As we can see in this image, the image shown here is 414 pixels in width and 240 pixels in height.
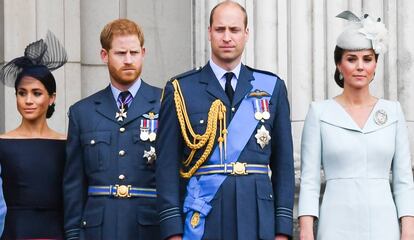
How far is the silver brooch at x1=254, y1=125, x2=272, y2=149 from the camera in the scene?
288 inches

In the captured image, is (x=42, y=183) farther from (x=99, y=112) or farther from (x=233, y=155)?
(x=233, y=155)

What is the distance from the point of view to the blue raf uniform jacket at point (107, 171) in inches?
305

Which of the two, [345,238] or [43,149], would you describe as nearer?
[345,238]

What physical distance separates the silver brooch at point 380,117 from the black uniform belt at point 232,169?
0.70 metres

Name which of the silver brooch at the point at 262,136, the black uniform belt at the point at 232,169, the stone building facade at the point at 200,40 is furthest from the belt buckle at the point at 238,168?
the stone building facade at the point at 200,40

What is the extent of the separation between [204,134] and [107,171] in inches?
28.9

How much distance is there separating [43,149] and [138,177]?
596 millimetres

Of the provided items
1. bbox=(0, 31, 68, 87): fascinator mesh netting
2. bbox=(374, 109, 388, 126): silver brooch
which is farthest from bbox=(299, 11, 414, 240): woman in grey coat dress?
bbox=(0, 31, 68, 87): fascinator mesh netting

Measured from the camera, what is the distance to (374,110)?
25.1 ft

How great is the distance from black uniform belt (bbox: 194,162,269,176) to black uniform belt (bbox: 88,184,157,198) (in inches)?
21.6

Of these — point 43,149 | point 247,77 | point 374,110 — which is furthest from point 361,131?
point 43,149

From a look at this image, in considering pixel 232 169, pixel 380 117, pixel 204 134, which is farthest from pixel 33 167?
pixel 380 117

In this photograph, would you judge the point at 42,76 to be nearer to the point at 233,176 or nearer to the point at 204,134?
the point at 204,134

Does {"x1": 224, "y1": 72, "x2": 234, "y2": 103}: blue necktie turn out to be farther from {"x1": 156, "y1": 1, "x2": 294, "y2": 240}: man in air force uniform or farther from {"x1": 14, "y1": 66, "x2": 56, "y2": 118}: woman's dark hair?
{"x1": 14, "y1": 66, "x2": 56, "y2": 118}: woman's dark hair
